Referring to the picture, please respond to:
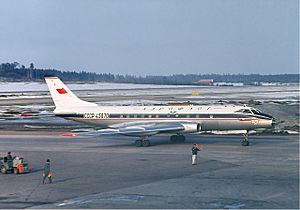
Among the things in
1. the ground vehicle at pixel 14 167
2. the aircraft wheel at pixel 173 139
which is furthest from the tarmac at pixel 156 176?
the aircraft wheel at pixel 173 139

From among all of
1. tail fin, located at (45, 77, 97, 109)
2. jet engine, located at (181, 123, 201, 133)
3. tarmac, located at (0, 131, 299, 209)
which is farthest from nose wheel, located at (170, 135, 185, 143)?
tail fin, located at (45, 77, 97, 109)

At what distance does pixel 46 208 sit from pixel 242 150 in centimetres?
1901

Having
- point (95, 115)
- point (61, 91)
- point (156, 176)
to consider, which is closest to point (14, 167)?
point (156, 176)

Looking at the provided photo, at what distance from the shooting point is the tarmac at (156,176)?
68.7 feet

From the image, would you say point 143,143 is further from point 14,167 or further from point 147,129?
point 14,167

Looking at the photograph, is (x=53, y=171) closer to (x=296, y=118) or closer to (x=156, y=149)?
(x=156, y=149)

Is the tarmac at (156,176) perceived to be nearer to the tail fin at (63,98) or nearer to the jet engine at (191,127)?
the jet engine at (191,127)

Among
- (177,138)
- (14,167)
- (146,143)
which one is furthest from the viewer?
(177,138)

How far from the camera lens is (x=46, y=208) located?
65.3 feet

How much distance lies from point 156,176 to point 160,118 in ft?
48.1

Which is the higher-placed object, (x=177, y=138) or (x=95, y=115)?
(x=95, y=115)

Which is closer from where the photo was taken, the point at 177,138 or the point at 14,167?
the point at 14,167

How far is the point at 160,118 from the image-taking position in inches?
1612

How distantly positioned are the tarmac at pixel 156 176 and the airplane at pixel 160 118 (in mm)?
1190
